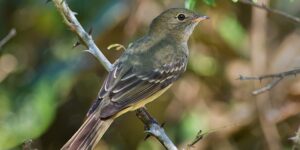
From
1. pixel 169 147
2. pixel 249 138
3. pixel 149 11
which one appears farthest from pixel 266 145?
pixel 169 147

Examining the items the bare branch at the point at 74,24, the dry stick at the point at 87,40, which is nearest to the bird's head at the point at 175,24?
the dry stick at the point at 87,40

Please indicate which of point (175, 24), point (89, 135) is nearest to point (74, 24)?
point (89, 135)

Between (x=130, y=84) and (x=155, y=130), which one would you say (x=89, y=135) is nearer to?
(x=155, y=130)

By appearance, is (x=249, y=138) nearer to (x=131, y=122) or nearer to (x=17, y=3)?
(x=131, y=122)

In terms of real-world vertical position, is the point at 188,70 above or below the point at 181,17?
below

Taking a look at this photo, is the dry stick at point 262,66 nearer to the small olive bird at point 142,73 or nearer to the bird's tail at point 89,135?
the small olive bird at point 142,73

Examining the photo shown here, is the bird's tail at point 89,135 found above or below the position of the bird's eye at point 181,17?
above

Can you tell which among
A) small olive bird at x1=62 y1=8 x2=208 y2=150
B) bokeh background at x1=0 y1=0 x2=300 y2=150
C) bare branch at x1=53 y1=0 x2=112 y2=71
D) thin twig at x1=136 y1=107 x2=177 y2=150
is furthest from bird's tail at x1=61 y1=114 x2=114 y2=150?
bokeh background at x1=0 y1=0 x2=300 y2=150
